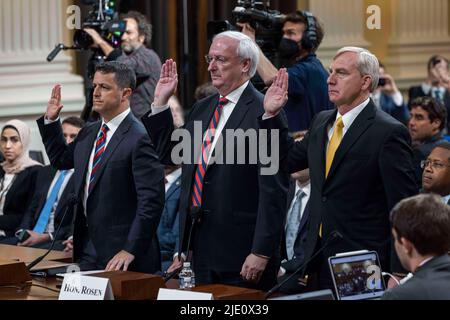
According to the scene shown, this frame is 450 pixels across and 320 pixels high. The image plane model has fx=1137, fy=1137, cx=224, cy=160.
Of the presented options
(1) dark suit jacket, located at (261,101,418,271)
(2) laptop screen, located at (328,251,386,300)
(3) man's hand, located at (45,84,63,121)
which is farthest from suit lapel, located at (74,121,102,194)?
(2) laptop screen, located at (328,251,386,300)

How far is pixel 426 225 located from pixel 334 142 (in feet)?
3.36

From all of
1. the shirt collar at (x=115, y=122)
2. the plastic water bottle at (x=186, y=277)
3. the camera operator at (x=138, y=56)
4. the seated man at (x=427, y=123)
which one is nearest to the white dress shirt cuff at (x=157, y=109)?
the shirt collar at (x=115, y=122)

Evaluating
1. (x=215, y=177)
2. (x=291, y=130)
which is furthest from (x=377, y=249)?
(x=291, y=130)

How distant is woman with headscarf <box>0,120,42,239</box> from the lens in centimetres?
668

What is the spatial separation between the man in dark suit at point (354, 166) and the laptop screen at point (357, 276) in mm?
399

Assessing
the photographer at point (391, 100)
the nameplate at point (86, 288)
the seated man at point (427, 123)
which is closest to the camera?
the nameplate at point (86, 288)

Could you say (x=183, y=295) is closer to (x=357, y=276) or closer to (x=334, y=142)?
(x=357, y=276)

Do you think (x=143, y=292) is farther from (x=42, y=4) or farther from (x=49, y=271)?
(x=42, y=4)

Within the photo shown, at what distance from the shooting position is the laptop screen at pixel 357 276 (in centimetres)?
340

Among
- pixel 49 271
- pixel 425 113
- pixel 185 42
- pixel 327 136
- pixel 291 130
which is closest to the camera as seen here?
pixel 327 136

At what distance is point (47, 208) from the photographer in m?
6.50

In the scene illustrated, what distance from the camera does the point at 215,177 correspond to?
4.32 meters

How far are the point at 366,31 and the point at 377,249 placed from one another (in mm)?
6411

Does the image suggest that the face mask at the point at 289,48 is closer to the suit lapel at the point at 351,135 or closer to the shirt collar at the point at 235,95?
the shirt collar at the point at 235,95
